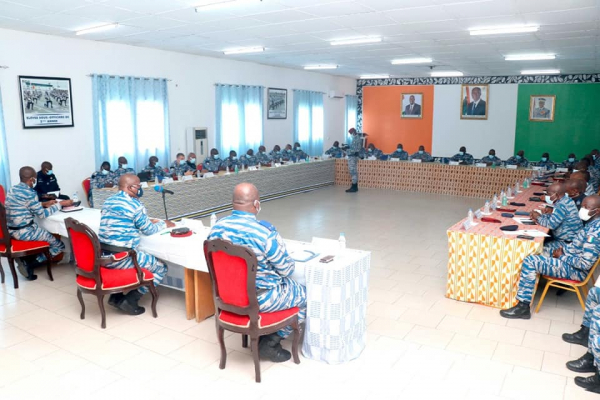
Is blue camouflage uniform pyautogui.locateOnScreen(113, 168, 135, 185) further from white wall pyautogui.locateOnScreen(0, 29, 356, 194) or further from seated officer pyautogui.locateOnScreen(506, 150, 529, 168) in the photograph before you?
seated officer pyautogui.locateOnScreen(506, 150, 529, 168)

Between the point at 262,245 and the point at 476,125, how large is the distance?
1413 centimetres

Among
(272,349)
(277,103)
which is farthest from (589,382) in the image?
(277,103)

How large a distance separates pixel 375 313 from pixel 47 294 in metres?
3.52

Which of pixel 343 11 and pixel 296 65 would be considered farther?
pixel 296 65

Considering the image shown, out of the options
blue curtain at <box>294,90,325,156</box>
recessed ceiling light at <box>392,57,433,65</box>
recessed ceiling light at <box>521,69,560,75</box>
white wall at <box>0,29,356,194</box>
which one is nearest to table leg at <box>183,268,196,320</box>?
white wall at <box>0,29,356,194</box>

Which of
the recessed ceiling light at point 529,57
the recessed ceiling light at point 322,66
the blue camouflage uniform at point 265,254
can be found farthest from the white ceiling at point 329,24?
the blue camouflage uniform at point 265,254

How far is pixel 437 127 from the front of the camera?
16453mm

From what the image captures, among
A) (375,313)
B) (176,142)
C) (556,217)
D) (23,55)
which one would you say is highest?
(23,55)

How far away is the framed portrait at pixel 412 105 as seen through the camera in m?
16.6

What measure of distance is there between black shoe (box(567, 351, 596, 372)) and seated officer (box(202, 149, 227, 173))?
7.97 meters

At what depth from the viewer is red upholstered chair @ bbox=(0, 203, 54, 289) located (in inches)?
207

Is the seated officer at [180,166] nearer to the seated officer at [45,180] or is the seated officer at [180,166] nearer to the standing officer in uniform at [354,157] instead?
the seated officer at [45,180]

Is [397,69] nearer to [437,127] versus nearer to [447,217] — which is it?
[437,127]

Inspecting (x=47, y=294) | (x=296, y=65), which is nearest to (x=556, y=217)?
(x=47, y=294)
